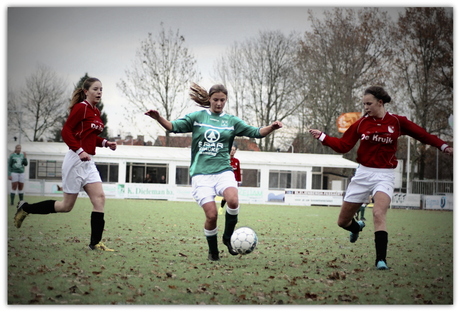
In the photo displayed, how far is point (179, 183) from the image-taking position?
36062 mm

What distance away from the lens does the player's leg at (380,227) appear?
6.84 m

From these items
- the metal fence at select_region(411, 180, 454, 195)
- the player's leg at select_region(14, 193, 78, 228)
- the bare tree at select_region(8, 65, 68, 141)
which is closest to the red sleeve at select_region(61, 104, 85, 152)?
the player's leg at select_region(14, 193, 78, 228)

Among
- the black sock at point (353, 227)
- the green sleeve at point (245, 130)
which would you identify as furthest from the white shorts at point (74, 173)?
the black sock at point (353, 227)

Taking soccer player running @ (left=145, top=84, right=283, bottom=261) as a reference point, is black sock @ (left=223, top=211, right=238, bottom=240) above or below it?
below

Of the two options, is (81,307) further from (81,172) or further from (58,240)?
(58,240)

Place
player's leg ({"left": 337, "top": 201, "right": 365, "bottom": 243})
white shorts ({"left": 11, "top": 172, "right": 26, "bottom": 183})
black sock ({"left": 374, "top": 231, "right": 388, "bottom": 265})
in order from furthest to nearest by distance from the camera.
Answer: white shorts ({"left": 11, "top": 172, "right": 26, "bottom": 183}) < player's leg ({"left": 337, "top": 201, "right": 365, "bottom": 243}) < black sock ({"left": 374, "top": 231, "right": 388, "bottom": 265})

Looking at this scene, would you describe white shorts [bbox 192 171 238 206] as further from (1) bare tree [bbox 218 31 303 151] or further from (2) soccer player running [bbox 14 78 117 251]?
(1) bare tree [bbox 218 31 303 151]

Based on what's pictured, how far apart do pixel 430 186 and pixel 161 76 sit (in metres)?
20.8

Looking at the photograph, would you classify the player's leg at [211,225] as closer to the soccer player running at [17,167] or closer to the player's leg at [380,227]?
the player's leg at [380,227]

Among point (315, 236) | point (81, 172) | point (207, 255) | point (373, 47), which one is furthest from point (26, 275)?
point (373, 47)

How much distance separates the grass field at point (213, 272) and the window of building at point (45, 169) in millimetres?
25643

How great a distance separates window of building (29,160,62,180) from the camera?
34844mm

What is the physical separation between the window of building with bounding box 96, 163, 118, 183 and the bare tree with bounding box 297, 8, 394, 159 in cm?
1311

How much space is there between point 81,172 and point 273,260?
9.87 feet
